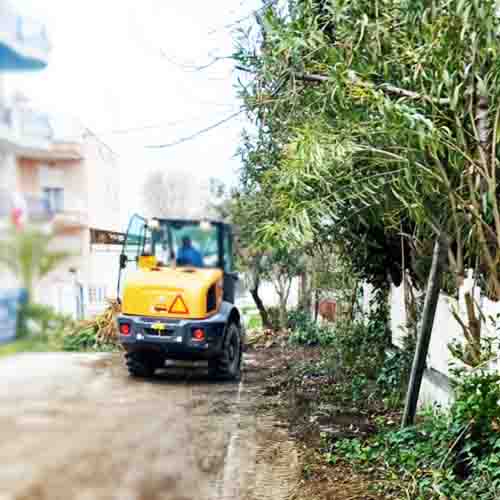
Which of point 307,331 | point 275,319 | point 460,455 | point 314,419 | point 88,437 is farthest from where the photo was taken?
point 275,319

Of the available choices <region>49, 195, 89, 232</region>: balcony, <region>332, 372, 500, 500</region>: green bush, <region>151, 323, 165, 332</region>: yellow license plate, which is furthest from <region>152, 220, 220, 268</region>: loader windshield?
<region>332, 372, 500, 500</region>: green bush

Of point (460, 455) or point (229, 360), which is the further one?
point (229, 360)

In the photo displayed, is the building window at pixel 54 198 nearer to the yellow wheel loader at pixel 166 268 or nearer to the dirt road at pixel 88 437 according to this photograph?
the dirt road at pixel 88 437

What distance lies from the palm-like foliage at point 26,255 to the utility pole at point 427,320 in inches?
81.5

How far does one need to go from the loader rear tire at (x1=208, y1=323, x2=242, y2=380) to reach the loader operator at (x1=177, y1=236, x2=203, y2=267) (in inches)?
78.6

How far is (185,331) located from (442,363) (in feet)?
6.30

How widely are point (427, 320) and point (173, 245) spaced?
6.69 ft

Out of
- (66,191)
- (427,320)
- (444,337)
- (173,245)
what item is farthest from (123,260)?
(444,337)

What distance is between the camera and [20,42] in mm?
395

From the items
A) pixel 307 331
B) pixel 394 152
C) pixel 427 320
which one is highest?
pixel 394 152

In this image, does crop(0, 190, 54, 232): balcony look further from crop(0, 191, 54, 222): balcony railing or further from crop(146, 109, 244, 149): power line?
crop(146, 109, 244, 149): power line

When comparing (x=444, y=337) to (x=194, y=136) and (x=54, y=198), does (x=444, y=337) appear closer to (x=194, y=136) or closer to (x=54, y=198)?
(x=194, y=136)

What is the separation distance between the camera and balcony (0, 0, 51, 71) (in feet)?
1.19

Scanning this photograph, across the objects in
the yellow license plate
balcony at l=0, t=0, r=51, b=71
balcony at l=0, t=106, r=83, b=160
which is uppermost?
balcony at l=0, t=0, r=51, b=71
